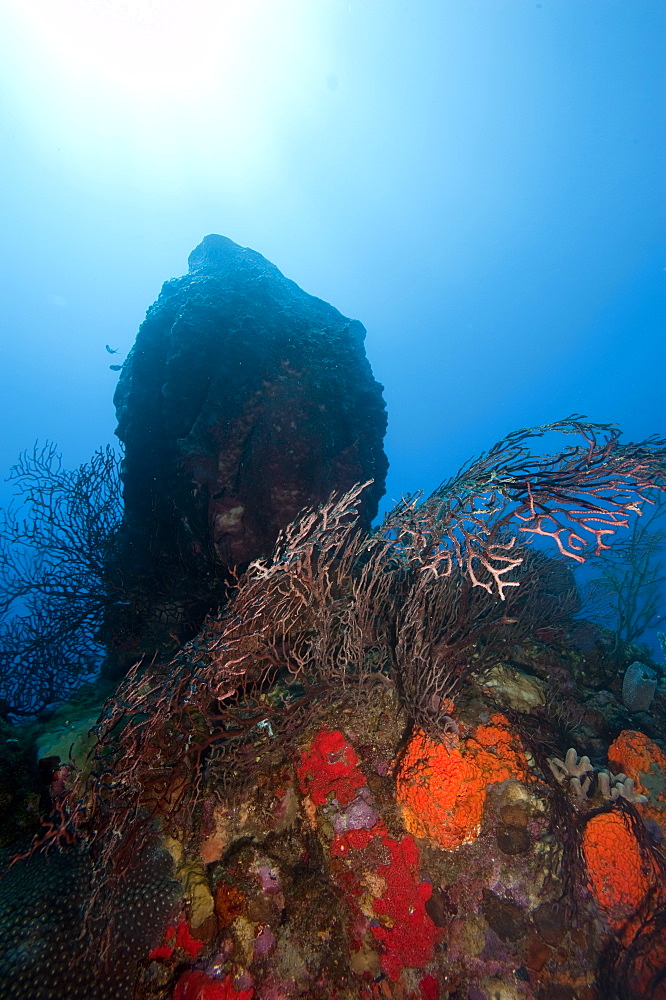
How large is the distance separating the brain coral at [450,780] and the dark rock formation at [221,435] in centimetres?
347

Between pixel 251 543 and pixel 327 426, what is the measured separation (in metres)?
2.39

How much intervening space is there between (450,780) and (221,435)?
210 inches

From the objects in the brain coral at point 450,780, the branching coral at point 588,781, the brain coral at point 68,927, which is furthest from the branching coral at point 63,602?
the branching coral at point 588,781

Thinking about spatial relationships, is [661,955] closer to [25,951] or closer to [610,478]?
[610,478]

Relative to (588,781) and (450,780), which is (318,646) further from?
(588,781)

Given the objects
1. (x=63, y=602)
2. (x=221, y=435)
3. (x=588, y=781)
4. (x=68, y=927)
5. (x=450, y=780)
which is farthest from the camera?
(x=221, y=435)

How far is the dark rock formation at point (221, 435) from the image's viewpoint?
5.81m

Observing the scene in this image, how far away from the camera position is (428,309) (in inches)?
3305

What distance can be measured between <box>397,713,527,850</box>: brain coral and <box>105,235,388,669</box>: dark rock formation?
11.4 ft

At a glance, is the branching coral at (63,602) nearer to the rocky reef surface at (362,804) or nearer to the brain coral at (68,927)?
the rocky reef surface at (362,804)

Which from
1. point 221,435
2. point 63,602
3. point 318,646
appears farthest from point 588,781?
point 63,602

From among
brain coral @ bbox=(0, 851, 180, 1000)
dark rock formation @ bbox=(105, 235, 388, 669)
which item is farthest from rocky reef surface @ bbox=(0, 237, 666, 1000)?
dark rock formation @ bbox=(105, 235, 388, 669)

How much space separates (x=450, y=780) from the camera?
308 cm

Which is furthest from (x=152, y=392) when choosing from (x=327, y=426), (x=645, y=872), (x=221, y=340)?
(x=645, y=872)
